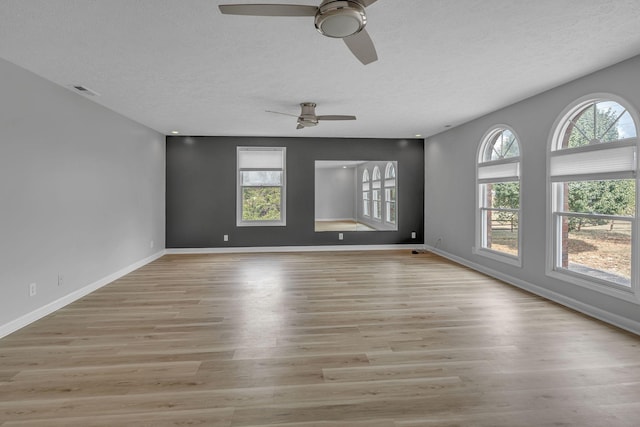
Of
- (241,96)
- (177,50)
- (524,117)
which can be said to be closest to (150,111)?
(241,96)

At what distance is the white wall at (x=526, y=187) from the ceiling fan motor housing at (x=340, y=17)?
2.87 meters

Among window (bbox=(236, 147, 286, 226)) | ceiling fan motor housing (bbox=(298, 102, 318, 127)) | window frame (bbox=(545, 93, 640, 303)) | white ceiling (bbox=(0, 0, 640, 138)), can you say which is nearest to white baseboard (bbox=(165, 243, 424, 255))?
window (bbox=(236, 147, 286, 226))

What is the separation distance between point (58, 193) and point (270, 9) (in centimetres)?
333

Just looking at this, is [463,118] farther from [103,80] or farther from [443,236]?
[103,80]

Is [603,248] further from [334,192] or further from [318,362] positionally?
[334,192]

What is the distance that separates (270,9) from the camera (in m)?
1.85

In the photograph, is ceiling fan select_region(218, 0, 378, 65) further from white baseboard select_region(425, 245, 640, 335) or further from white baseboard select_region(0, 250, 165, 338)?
white baseboard select_region(425, 245, 640, 335)

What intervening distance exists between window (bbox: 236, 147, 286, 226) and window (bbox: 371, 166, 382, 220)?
2.03 m

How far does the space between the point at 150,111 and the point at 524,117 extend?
5282 mm

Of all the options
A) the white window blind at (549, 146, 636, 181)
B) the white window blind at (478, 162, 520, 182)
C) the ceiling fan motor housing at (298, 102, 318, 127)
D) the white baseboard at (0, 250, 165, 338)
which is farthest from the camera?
the white window blind at (478, 162, 520, 182)

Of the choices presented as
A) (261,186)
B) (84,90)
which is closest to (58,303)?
(84,90)

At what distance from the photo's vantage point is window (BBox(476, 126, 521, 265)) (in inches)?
188

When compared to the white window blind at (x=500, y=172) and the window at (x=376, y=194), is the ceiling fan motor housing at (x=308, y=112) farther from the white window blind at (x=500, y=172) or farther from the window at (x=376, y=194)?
the window at (x=376, y=194)

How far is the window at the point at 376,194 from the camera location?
7.56 metres
